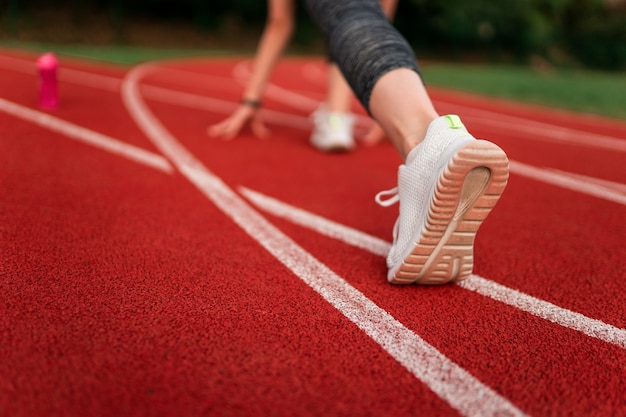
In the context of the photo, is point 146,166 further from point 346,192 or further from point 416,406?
point 416,406

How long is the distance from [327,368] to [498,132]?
425 cm

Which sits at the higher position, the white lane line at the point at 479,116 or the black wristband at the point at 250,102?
the black wristband at the point at 250,102

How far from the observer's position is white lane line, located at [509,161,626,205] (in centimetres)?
303

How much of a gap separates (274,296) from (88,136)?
2421mm

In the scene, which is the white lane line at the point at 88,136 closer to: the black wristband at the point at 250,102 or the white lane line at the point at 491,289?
the white lane line at the point at 491,289

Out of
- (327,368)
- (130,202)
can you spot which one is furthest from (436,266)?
(130,202)

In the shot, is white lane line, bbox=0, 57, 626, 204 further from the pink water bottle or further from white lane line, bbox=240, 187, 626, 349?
white lane line, bbox=240, 187, 626, 349

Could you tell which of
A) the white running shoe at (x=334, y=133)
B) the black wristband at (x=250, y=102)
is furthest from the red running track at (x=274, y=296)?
the black wristband at (x=250, y=102)

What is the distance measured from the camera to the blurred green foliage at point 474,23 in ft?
74.5

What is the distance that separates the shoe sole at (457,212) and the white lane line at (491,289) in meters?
0.15

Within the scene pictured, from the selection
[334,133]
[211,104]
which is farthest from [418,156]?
[211,104]

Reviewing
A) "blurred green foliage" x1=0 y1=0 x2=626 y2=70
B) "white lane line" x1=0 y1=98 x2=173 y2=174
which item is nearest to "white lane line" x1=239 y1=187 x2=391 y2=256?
"white lane line" x1=0 y1=98 x2=173 y2=174

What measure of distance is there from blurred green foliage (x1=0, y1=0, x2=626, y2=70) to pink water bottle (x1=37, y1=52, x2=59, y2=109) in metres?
14.6

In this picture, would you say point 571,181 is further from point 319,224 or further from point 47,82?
point 47,82
